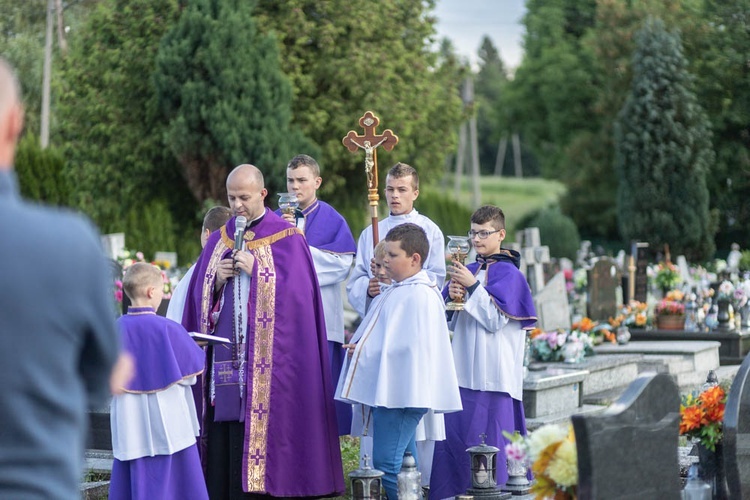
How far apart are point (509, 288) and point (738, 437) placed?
6.50 feet

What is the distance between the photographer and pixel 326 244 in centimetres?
830

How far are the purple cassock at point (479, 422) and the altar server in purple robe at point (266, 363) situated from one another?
0.63 m

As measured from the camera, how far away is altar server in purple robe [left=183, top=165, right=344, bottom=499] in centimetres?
741

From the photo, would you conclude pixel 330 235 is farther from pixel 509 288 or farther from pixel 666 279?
pixel 666 279

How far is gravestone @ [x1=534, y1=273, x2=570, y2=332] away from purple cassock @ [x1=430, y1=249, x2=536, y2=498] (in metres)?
7.21

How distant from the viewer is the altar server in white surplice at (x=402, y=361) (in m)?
6.77

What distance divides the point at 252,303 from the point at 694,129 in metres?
30.2

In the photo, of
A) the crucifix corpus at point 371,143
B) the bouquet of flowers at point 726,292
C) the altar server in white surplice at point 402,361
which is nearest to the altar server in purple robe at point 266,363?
the altar server in white surplice at point 402,361

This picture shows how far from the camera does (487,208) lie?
760 centimetres

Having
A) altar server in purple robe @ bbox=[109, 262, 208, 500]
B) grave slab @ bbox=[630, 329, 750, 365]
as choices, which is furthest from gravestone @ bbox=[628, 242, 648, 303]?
altar server in purple robe @ bbox=[109, 262, 208, 500]

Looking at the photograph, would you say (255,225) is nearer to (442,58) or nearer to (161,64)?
(161,64)

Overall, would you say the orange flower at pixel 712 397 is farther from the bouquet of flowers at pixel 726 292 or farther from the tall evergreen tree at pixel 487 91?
the tall evergreen tree at pixel 487 91

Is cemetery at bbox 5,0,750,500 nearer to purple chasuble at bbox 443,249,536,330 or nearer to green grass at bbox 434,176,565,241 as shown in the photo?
purple chasuble at bbox 443,249,536,330

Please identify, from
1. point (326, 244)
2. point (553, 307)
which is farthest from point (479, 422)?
point (553, 307)
